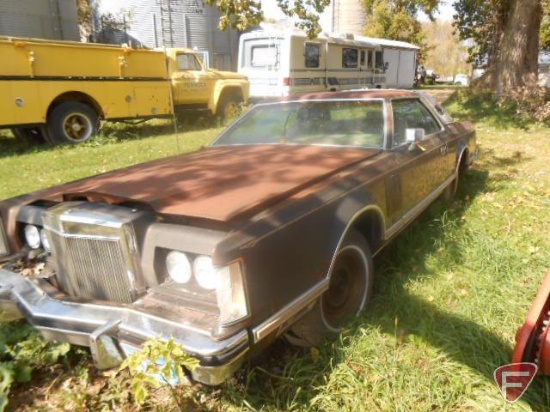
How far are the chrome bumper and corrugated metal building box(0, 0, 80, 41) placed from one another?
19.5 m

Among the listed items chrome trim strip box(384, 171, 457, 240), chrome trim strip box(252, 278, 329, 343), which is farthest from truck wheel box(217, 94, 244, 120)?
chrome trim strip box(252, 278, 329, 343)

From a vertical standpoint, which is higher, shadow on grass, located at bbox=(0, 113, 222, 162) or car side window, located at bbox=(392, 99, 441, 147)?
car side window, located at bbox=(392, 99, 441, 147)

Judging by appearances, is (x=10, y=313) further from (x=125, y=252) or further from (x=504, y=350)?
(x=504, y=350)

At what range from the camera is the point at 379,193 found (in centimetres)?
292

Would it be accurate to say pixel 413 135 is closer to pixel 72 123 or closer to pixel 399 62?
pixel 72 123

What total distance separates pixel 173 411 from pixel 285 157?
1.80m

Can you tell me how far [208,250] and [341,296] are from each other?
1.20 meters

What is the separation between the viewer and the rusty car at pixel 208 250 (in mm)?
1885

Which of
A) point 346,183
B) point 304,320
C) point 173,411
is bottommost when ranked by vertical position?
point 173,411

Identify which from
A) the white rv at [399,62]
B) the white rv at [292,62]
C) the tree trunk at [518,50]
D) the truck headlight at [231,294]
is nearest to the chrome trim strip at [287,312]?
the truck headlight at [231,294]

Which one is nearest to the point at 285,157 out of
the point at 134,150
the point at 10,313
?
the point at 10,313

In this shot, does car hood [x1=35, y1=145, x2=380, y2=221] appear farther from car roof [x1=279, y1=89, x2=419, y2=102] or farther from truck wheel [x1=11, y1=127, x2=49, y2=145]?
truck wheel [x1=11, y1=127, x2=49, y2=145]

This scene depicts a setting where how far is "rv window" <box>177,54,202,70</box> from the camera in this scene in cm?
1129

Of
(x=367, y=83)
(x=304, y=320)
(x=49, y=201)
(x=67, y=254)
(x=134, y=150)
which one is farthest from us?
(x=367, y=83)
